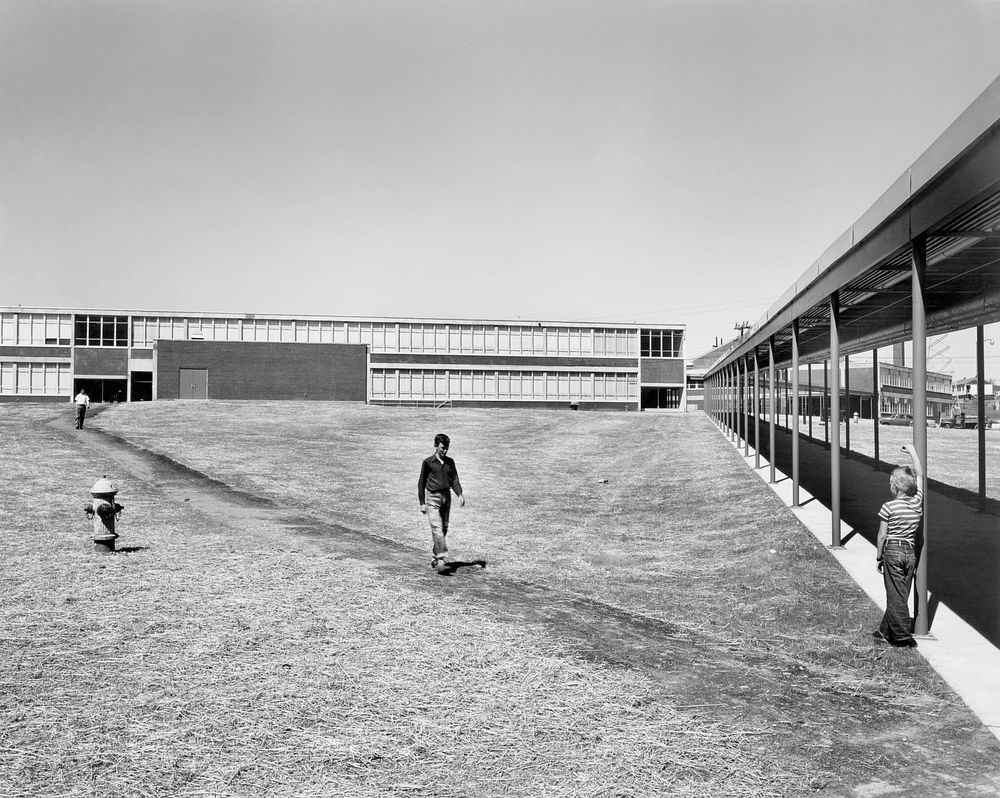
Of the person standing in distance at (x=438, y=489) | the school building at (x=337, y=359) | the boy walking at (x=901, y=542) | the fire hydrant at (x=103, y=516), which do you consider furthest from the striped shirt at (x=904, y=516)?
the school building at (x=337, y=359)

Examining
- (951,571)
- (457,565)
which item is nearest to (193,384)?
(457,565)

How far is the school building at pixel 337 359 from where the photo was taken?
2557 inches

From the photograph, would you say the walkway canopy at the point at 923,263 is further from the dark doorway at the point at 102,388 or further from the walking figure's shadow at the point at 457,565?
the dark doorway at the point at 102,388

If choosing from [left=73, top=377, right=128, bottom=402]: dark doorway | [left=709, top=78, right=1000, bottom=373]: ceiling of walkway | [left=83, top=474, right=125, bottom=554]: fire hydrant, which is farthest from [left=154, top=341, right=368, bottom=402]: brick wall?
[left=83, top=474, right=125, bottom=554]: fire hydrant

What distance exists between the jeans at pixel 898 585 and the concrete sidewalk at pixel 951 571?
0.77 feet

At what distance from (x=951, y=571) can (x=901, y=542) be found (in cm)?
416

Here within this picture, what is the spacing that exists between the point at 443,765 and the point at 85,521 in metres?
13.4

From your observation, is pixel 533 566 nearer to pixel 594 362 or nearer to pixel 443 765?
pixel 443 765

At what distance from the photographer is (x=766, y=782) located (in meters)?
5.07

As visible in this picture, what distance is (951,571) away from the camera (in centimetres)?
1105

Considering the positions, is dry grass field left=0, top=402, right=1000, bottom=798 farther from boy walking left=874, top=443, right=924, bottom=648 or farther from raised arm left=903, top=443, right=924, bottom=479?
raised arm left=903, top=443, right=924, bottom=479

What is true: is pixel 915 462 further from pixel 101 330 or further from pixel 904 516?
pixel 101 330

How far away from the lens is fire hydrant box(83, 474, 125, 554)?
41.3 ft

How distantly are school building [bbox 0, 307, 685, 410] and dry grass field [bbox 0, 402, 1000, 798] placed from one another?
4854 centimetres
